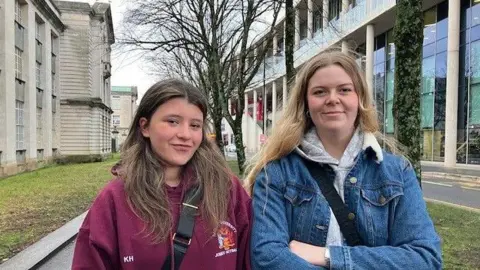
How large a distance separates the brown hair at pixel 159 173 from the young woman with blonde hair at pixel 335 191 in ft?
0.59

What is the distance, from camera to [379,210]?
182cm

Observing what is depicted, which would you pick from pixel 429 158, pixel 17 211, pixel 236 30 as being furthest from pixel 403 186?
pixel 429 158

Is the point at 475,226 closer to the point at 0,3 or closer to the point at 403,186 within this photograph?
the point at 403,186

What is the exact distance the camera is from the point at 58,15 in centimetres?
3538

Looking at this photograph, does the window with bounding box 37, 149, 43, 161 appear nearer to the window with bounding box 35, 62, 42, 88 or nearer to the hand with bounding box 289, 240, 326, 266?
the window with bounding box 35, 62, 42, 88

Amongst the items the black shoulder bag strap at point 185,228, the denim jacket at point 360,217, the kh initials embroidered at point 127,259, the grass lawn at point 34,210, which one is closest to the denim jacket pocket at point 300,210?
the denim jacket at point 360,217

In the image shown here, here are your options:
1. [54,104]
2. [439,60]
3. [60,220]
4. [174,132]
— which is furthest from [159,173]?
[54,104]

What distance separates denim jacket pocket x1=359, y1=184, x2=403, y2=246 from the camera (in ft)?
5.85

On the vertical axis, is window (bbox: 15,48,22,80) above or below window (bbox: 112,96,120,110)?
below

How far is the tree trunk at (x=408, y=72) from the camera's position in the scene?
4871mm

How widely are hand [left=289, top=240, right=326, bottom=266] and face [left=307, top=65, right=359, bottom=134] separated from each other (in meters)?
0.53

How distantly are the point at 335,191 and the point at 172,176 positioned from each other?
74 cm

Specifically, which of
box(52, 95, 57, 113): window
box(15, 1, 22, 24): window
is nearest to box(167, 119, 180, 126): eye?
box(15, 1, 22, 24): window

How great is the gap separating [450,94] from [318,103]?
2347cm
